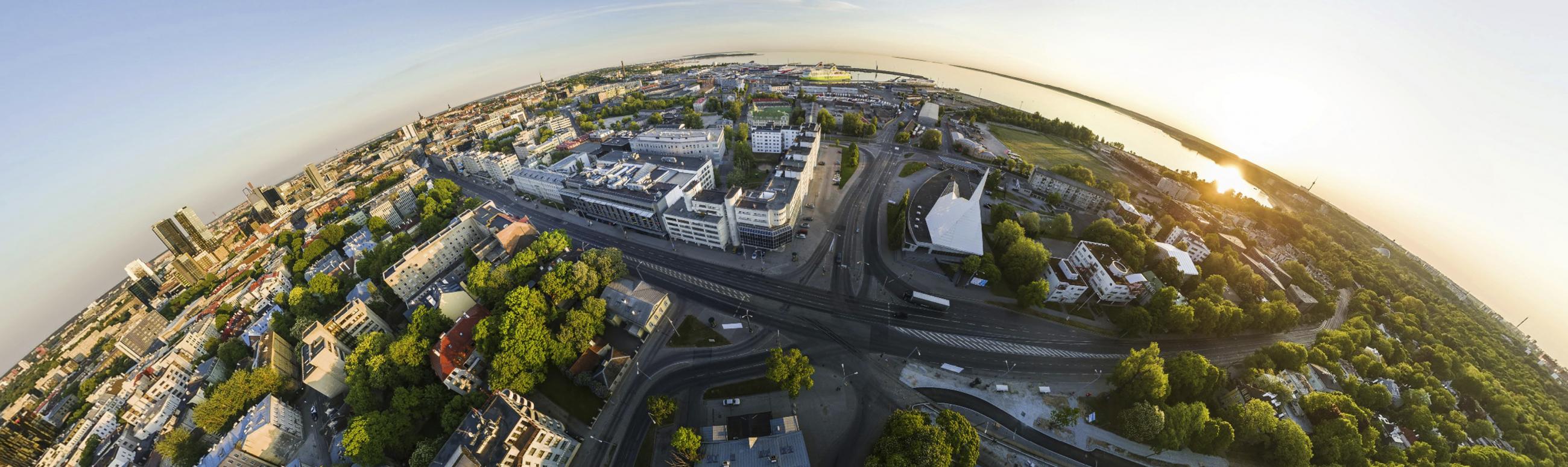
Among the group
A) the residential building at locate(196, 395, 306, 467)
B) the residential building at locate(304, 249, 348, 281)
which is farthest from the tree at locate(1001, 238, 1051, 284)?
the residential building at locate(304, 249, 348, 281)

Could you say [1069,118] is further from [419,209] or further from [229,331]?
[229,331]

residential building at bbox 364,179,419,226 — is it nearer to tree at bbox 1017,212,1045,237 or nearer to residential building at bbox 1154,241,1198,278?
tree at bbox 1017,212,1045,237

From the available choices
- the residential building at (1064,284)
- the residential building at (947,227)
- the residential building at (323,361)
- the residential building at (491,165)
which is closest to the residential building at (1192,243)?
the residential building at (1064,284)

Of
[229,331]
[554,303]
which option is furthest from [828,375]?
[229,331]

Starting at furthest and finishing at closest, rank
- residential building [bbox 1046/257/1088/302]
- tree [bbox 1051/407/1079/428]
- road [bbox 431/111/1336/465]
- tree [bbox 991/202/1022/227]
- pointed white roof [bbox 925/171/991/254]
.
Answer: tree [bbox 991/202/1022/227]
pointed white roof [bbox 925/171/991/254]
residential building [bbox 1046/257/1088/302]
road [bbox 431/111/1336/465]
tree [bbox 1051/407/1079/428]

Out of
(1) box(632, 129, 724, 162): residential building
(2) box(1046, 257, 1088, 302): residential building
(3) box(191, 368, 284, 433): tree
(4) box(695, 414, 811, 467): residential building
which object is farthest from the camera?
(1) box(632, 129, 724, 162): residential building

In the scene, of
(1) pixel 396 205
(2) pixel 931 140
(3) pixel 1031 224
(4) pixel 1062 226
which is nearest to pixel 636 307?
(3) pixel 1031 224

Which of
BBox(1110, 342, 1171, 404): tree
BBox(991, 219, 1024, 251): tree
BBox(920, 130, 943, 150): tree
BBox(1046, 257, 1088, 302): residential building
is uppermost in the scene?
BBox(920, 130, 943, 150): tree
